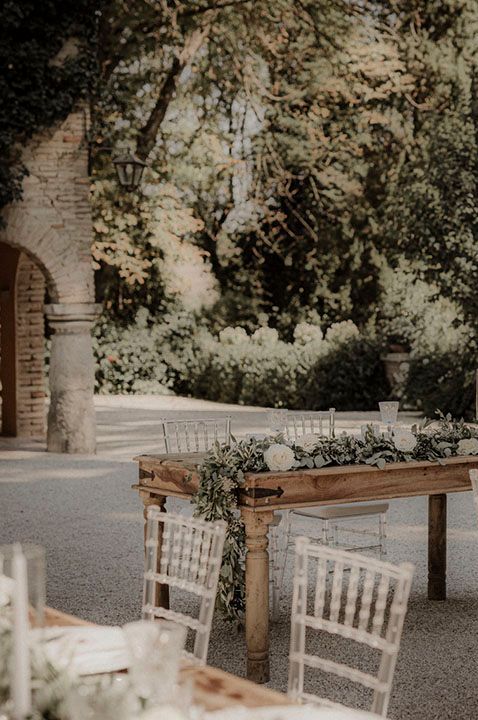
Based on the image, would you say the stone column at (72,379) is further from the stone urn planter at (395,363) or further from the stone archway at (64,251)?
the stone urn planter at (395,363)

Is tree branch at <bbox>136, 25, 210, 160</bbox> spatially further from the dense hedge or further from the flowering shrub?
the dense hedge

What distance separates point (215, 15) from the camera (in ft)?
58.0

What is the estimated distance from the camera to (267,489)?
4922mm

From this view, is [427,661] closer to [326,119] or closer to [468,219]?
[468,219]

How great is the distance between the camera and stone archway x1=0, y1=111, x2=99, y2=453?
12758 mm

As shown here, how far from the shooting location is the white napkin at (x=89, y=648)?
2.51 metres

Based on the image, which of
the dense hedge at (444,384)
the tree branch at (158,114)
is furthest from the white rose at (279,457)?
the tree branch at (158,114)

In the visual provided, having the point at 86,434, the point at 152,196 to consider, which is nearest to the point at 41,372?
the point at 86,434

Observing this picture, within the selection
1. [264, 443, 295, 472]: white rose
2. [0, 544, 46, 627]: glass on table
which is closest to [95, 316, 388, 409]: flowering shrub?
[264, 443, 295, 472]: white rose

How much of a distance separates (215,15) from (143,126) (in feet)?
7.70

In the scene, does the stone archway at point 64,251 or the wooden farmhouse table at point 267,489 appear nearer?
the wooden farmhouse table at point 267,489

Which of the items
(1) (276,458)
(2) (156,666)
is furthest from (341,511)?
(2) (156,666)

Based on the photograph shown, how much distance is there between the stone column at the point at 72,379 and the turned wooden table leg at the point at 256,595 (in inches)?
330

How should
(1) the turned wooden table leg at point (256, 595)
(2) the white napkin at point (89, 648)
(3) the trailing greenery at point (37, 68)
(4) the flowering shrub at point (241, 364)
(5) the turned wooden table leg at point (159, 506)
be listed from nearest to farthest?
(2) the white napkin at point (89, 648) → (1) the turned wooden table leg at point (256, 595) → (5) the turned wooden table leg at point (159, 506) → (3) the trailing greenery at point (37, 68) → (4) the flowering shrub at point (241, 364)
